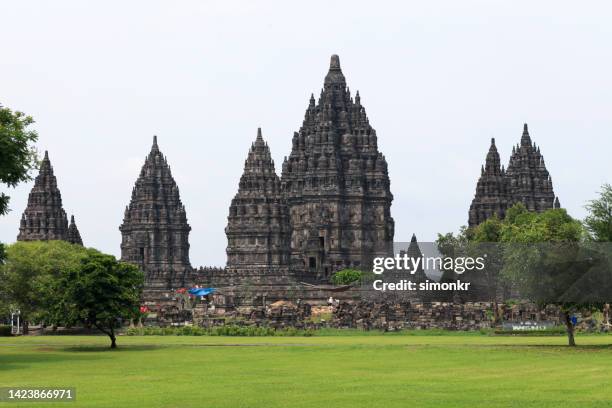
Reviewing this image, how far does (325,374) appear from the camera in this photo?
180 ft

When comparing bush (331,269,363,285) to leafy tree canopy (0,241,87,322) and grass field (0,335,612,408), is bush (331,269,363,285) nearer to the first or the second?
leafy tree canopy (0,241,87,322)

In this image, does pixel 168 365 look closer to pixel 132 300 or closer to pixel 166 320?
pixel 132 300

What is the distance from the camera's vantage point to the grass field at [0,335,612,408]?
43.7 m

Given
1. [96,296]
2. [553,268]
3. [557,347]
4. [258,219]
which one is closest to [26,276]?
[96,296]

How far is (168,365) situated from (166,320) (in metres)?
70.3

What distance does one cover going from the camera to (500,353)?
224 ft

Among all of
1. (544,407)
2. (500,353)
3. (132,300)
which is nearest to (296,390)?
(544,407)

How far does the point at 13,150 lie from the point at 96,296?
19297 millimetres

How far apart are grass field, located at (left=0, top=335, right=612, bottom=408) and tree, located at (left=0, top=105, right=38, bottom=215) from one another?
923cm

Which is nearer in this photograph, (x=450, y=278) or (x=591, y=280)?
(x=591, y=280)

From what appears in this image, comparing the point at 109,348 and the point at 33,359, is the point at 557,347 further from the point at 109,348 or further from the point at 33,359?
the point at 33,359

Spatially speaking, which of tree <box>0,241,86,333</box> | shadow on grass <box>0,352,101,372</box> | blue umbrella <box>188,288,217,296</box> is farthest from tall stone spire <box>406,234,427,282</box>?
shadow on grass <box>0,352,101,372</box>

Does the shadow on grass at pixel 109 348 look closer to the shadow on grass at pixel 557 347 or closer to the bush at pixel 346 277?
the shadow on grass at pixel 557 347

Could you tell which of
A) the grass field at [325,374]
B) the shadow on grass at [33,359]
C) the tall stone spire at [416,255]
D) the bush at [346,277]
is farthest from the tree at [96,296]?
the bush at [346,277]
